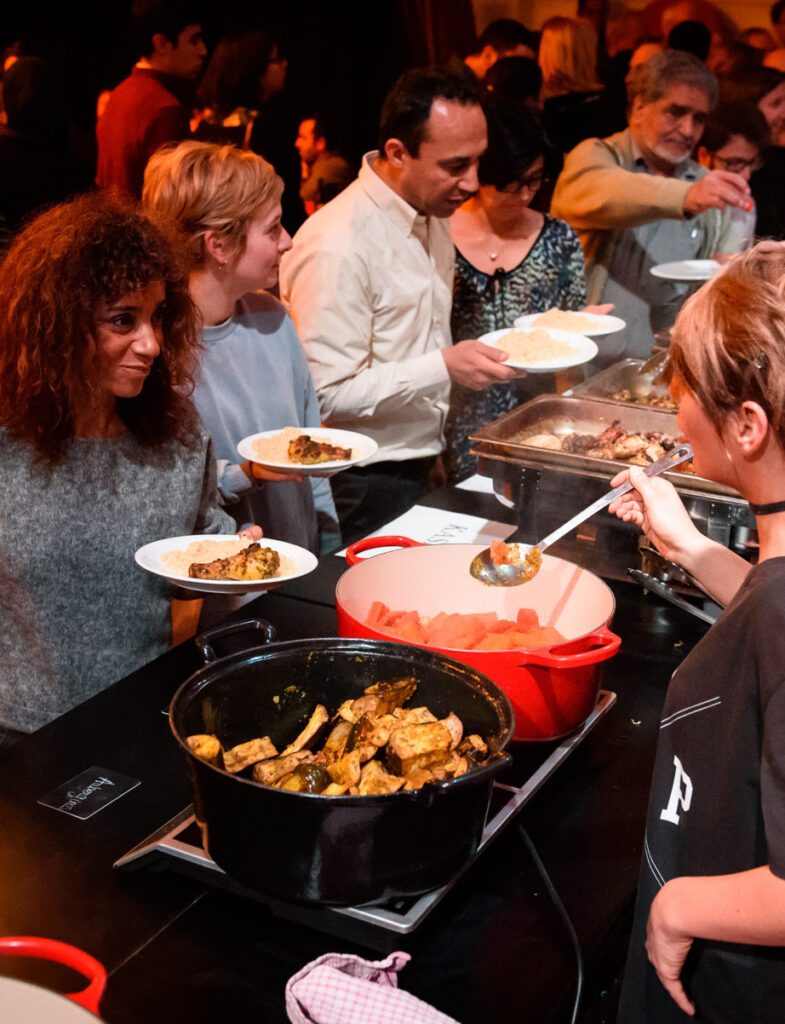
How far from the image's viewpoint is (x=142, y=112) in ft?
9.78

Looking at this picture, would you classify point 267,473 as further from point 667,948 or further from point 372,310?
point 667,948

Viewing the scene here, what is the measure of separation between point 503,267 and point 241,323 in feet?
3.66

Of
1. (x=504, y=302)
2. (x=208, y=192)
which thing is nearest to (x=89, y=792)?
(x=208, y=192)

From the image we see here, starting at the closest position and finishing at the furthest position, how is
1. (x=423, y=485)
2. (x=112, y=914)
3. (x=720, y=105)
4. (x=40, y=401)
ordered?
(x=112, y=914) < (x=40, y=401) < (x=423, y=485) < (x=720, y=105)

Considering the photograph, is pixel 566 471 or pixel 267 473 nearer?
pixel 566 471

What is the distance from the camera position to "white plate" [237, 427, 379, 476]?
1.80 metres

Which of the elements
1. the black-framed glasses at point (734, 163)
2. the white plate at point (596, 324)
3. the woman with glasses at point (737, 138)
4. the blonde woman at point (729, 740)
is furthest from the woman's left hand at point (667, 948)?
the black-framed glasses at point (734, 163)

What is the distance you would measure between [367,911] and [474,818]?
4.7 inches

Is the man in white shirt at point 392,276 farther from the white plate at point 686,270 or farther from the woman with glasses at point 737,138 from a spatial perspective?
the woman with glasses at point 737,138

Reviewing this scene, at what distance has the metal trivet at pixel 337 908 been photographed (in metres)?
0.84

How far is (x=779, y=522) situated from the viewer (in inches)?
33.7

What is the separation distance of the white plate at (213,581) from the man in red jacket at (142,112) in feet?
5.59

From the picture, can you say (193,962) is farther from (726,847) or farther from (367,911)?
(726,847)

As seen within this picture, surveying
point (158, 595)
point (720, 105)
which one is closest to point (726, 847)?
point (158, 595)
